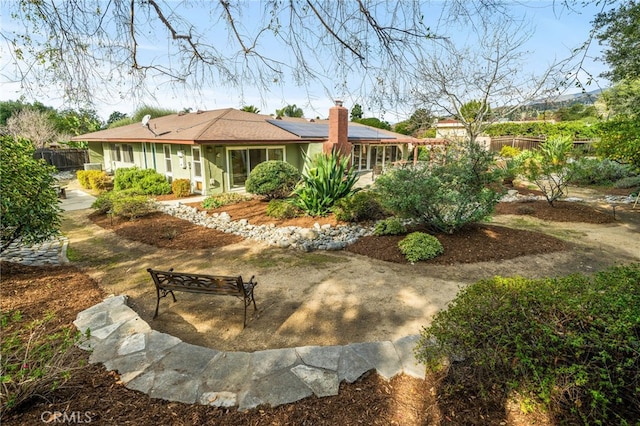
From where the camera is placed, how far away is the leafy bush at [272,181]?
1064 centimetres

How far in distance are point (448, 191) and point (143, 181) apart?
12343mm

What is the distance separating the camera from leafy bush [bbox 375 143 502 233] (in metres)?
6.32

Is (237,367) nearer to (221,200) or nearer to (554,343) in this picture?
(554,343)

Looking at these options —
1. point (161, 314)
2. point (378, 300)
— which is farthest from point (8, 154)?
point (378, 300)

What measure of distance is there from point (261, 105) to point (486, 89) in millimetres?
12498

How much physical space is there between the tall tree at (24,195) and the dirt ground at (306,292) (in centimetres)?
71

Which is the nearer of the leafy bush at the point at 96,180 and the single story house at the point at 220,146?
the single story house at the point at 220,146

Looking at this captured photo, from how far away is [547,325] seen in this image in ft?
6.61

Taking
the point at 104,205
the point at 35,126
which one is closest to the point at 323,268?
the point at 104,205

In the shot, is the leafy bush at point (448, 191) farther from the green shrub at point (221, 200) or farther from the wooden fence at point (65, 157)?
the wooden fence at point (65, 157)

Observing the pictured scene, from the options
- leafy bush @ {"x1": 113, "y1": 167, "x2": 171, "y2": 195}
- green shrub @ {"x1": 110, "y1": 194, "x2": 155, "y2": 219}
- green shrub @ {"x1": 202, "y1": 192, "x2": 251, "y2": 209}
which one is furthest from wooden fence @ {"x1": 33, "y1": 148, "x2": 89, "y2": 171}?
green shrub @ {"x1": 202, "y1": 192, "x2": 251, "y2": 209}

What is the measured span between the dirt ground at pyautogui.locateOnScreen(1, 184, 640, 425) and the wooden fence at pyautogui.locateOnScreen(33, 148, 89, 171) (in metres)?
18.3

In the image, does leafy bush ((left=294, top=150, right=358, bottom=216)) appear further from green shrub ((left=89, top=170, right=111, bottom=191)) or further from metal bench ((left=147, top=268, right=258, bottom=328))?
green shrub ((left=89, top=170, right=111, bottom=191))

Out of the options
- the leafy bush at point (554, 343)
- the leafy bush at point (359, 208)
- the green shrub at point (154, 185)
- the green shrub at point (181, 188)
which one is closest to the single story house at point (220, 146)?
the green shrub at point (181, 188)
